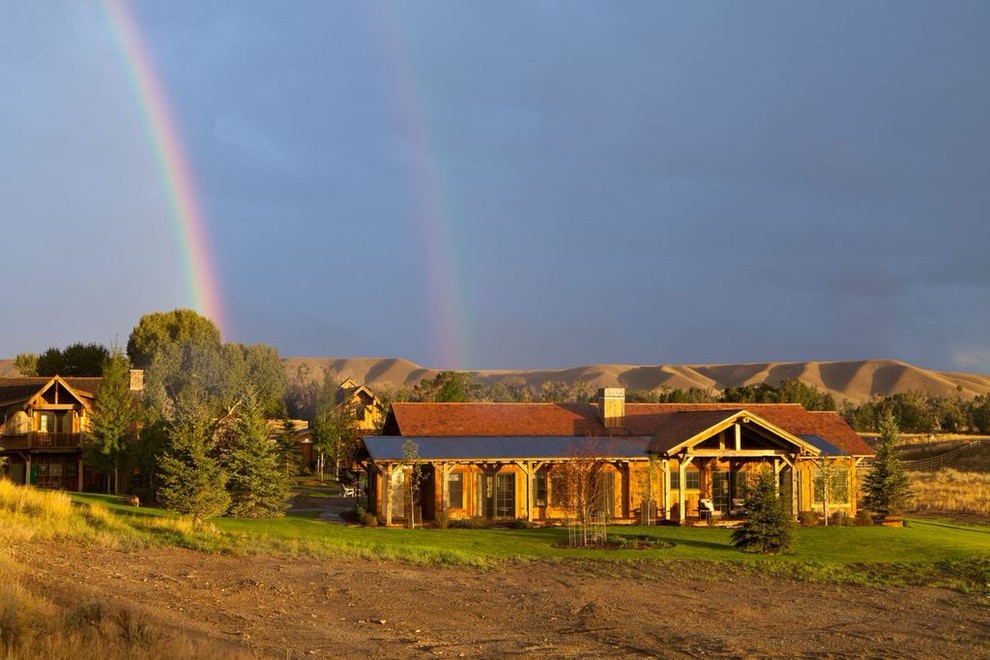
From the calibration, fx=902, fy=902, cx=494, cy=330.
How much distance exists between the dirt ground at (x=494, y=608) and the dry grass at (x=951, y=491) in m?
27.1

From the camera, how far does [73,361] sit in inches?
3270

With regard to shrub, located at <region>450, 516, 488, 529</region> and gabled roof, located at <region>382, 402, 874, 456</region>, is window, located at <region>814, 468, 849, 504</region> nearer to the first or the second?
gabled roof, located at <region>382, 402, 874, 456</region>

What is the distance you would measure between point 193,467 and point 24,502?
5272mm

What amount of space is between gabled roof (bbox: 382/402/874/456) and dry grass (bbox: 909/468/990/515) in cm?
833

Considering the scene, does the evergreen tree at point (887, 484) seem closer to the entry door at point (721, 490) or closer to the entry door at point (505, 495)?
the entry door at point (721, 490)

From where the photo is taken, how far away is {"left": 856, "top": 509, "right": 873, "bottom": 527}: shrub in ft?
124

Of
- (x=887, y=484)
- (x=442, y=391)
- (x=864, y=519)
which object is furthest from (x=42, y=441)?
(x=887, y=484)

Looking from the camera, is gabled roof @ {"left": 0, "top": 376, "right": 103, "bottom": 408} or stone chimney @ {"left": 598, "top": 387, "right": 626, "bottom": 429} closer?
stone chimney @ {"left": 598, "top": 387, "right": 626, "bottom": 429}

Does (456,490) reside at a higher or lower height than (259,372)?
lower

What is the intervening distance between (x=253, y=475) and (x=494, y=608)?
738 inches

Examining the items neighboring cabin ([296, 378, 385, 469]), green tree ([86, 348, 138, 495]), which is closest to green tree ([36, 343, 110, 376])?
neighboring cabin ([296, 378, 385, 469])

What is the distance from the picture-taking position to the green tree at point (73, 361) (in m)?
81.9

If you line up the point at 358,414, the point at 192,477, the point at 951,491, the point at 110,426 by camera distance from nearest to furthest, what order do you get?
the point at 192,477
the point at 110,426
the point at 951,491
the point at 358,414

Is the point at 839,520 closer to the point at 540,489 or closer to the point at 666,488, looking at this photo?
the point at 666,488
